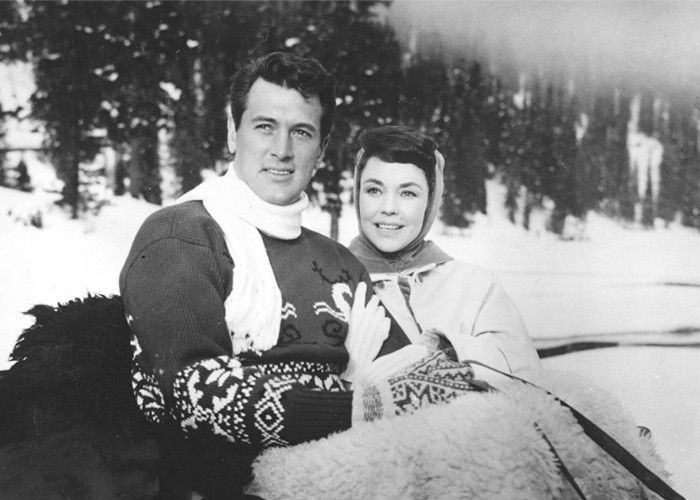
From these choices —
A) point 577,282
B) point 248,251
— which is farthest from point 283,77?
point 577,282

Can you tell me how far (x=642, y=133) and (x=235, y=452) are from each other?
154 centimetres

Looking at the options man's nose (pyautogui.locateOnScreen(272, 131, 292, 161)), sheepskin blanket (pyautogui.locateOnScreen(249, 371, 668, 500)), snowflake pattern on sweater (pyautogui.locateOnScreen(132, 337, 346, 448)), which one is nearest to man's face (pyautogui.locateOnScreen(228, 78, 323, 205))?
man's nose (pyautogui.locateOnScreen(272, 131, 292, 161))

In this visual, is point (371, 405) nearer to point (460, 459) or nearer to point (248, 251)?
point (460, 459)

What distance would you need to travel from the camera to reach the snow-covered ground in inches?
67.1

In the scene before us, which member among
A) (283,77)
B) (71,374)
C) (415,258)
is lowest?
(71,374)

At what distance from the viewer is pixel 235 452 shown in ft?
3.50

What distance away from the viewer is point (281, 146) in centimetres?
136

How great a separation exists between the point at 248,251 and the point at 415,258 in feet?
1.92

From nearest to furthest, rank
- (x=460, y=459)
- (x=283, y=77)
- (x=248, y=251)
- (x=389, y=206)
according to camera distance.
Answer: (x=460, y=459) < (x=248, y=251) < (x=283, y=77) < (x=389, y=206)

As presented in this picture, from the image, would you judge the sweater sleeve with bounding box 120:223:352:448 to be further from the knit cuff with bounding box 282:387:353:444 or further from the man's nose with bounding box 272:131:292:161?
the man's nose with bounding box 272:131:292:161

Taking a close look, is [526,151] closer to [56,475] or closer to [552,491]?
[552,491]

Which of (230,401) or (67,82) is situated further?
(67,82)

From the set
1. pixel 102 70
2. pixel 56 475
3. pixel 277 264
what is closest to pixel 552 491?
pixel 277 264

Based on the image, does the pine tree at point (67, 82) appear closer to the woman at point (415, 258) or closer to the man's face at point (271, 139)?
the man's face at point (271, 139)
